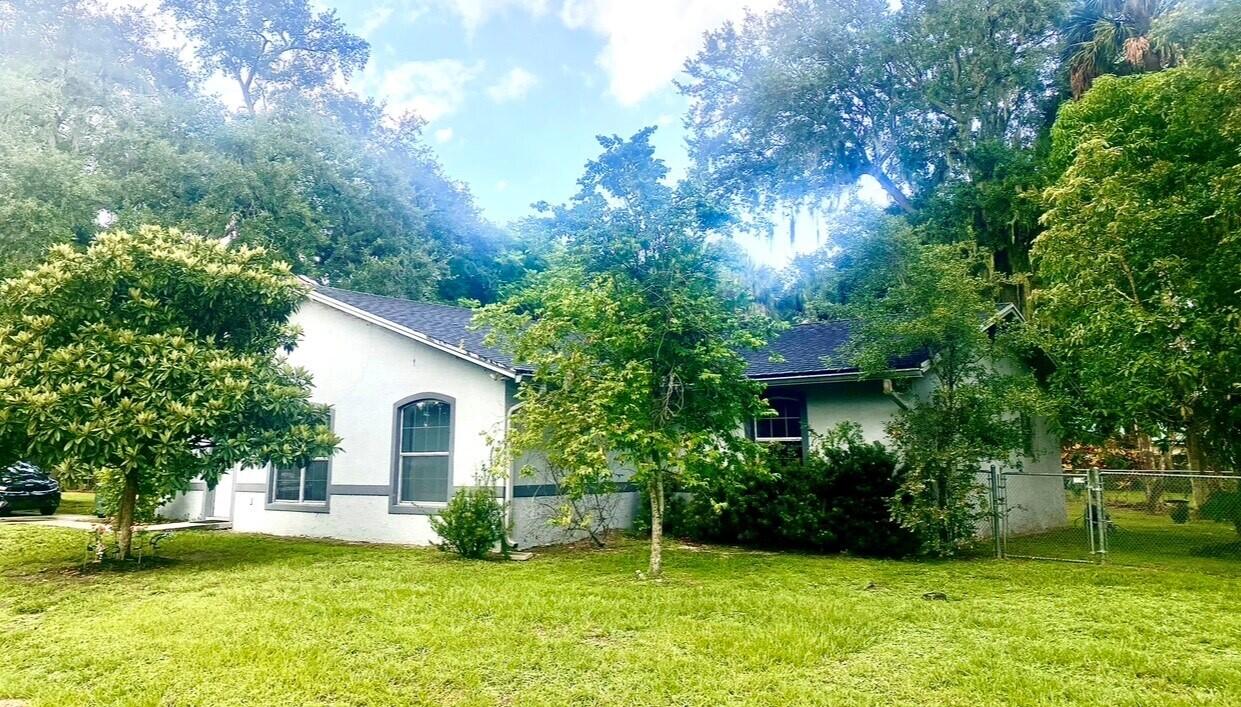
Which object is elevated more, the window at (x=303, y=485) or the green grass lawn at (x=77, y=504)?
the window at (x=303, y=485)

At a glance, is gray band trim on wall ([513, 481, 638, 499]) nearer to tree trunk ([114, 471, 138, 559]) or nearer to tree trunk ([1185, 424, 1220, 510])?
tree trunk ([114, 471, 138, 559])

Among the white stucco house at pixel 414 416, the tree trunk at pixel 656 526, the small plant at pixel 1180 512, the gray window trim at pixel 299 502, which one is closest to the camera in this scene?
the tree trunk at pixel 656 526

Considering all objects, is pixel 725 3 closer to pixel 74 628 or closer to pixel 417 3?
pixel 417 3

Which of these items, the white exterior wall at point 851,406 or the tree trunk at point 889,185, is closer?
the white exterior wall at point 851,406

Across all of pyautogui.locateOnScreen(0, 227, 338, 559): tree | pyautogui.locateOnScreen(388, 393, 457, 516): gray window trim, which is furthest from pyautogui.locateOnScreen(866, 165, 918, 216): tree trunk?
pyautogui.locateOnScreen(0, 227, 338, 559): tree

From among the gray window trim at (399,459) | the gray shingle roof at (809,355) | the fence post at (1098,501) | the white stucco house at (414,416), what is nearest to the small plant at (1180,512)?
the white stucco house at (414,416)

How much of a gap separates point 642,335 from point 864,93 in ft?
62.3

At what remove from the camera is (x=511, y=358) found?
35.0ft

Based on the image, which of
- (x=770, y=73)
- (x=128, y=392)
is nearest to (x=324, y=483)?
(x=128, y=392)

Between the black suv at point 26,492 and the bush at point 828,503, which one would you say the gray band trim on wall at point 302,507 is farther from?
the black suv at point 26,492

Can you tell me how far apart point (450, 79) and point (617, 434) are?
20.1m

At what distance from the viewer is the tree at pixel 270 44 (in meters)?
27.4

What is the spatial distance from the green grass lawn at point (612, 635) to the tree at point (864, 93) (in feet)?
55.6

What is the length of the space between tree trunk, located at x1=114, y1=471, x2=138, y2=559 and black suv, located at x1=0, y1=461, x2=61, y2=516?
9412 mm
